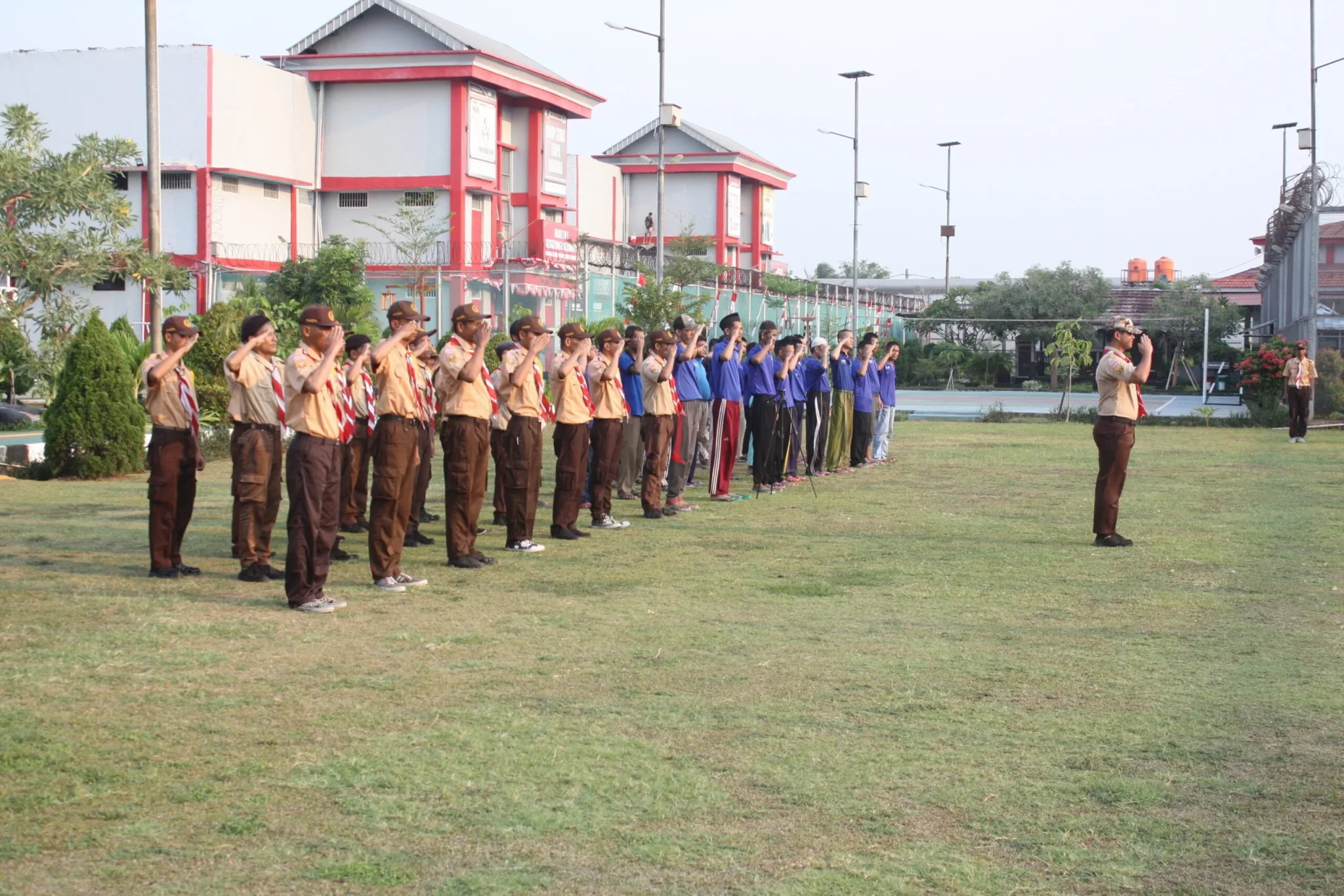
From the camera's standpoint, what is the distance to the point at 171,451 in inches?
399

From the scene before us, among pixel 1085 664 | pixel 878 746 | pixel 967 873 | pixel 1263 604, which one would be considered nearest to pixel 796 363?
pixel 1263 604

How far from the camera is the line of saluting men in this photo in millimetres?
9109

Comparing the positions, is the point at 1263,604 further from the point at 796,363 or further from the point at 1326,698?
the point at 796,363

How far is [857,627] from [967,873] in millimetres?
3955

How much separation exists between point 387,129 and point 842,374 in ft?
77.8

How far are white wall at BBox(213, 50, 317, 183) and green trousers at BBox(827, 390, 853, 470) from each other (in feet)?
Result: 71.6

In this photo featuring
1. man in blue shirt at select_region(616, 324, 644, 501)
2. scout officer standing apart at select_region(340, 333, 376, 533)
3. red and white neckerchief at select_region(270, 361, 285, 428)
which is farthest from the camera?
man in blue shirt at select_region(616, 324, 644, 501)

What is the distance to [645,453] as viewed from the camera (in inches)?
551

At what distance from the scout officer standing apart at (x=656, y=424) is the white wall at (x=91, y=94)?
2525 centimetres

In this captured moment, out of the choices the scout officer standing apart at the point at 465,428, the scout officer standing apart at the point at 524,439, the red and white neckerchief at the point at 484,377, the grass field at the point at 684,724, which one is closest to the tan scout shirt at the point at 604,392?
the scout officer standing apart at the point at 524,439

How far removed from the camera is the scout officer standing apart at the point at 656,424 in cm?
1402

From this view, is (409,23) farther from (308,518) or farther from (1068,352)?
(308,518)

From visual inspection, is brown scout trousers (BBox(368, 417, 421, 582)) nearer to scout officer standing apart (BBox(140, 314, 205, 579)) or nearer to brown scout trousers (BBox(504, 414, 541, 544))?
scout officer standing apart (BBox(140, 314, 205, 579))

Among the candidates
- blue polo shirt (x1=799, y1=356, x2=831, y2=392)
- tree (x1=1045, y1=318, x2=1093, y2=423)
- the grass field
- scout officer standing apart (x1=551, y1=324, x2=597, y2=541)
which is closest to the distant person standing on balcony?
tree (x1=1045, y1=318, x2=1093, y2=423)
